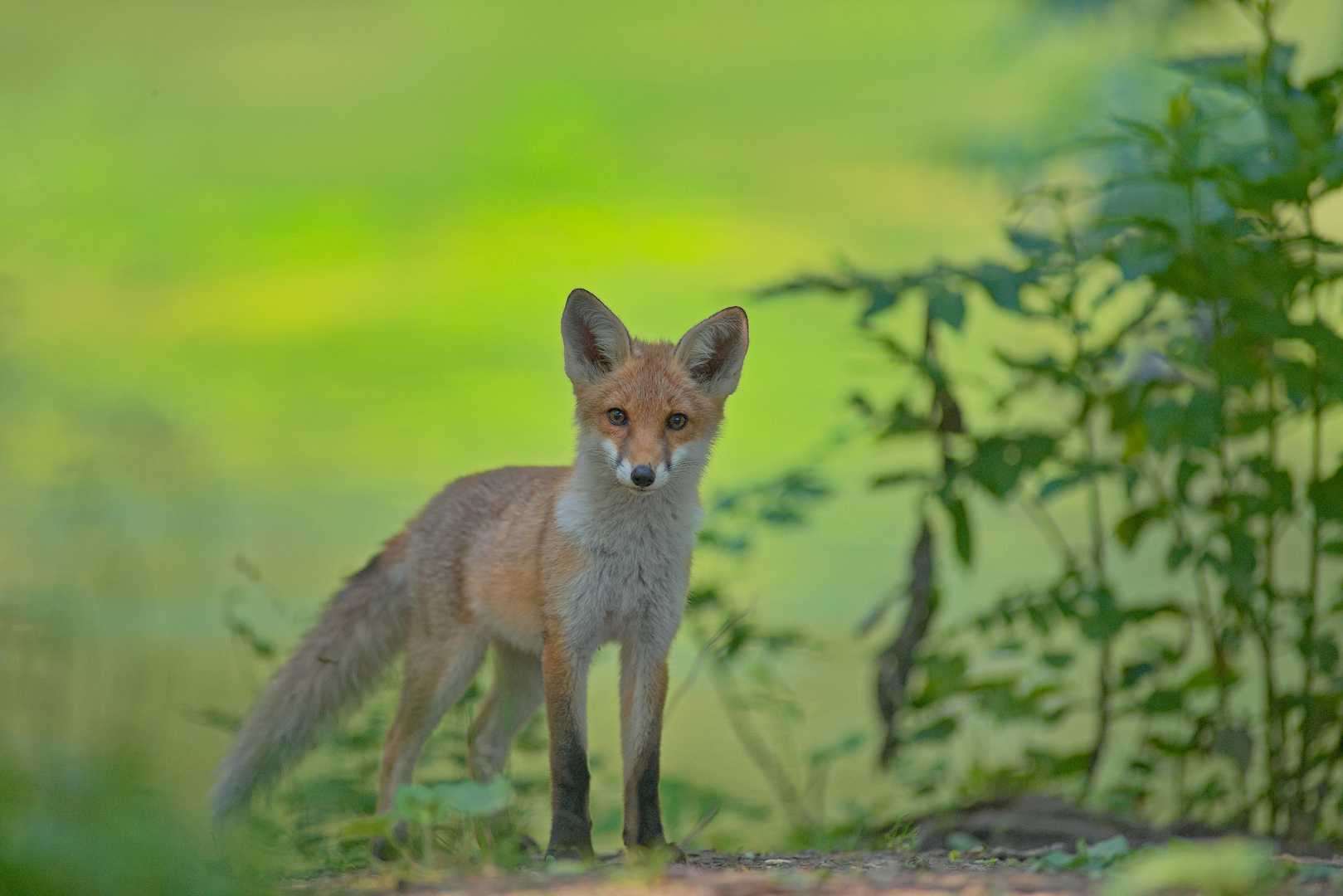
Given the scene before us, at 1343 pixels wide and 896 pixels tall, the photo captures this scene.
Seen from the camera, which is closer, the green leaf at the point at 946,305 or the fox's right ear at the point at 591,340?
the fox's right ear at the point at 591,340

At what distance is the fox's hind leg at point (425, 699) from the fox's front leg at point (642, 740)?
569 mm

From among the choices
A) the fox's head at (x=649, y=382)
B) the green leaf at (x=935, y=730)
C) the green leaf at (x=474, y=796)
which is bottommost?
the green leaf at (x=935, y=730)

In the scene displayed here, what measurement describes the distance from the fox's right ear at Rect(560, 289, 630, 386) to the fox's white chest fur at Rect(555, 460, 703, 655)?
234mm

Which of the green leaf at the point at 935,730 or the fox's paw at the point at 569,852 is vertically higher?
the green leaf at the point at 935,730

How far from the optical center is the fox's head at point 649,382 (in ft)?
8.40

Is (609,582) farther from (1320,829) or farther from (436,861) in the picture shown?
(1320,829)

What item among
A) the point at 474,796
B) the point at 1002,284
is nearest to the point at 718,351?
the point at 1002,284

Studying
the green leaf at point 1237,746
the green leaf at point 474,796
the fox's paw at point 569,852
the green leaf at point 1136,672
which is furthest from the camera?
the green leaf at point 1136,672

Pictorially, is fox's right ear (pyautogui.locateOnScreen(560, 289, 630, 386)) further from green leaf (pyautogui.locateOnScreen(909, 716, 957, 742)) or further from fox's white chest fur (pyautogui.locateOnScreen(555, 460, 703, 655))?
green leaf (pyautogui.locateOnScreen(909, 716, 957, 742))

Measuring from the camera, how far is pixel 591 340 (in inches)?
108

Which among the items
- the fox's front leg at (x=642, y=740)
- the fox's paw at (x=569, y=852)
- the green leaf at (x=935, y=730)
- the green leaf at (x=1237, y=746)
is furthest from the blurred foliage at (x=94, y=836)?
the green leaf at (x=1237, y=746)

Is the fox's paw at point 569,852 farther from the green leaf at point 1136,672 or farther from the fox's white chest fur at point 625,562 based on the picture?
the green leaf at point 1136,672

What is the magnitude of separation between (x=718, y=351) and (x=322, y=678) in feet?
5.29

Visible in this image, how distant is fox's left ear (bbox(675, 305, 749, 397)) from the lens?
270 cm
